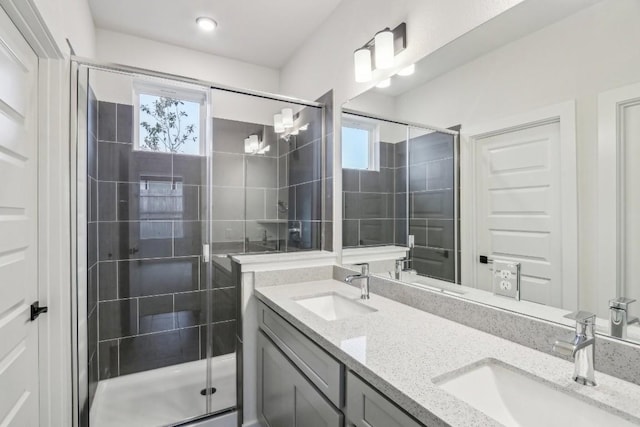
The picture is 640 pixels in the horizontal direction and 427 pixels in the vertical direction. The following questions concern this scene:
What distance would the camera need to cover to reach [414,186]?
5.29 ft

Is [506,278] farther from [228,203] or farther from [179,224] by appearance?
[179,224]

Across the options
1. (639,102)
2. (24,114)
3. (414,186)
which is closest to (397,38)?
(414,186)

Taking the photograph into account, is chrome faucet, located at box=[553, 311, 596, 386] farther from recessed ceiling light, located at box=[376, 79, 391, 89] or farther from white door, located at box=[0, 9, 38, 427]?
white door, located at box=[0, 9, 38, 427]

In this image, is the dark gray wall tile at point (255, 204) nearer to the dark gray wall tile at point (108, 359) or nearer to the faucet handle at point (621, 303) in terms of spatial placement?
the dark gray wall tile at point (108, 359)

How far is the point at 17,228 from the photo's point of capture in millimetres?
1189

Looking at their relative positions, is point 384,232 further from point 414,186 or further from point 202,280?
point 202,280

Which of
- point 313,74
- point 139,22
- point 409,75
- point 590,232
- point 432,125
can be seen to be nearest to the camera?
point 590,232

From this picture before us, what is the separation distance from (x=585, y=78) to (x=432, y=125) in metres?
0.58

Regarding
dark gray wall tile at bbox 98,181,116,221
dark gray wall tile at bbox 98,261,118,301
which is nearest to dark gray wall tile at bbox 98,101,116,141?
dark gray wall tile at bbox 98,181,116,221

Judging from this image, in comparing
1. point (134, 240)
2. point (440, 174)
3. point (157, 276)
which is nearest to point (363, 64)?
point (440, 174)

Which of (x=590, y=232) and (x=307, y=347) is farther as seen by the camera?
(x=307, y=347)

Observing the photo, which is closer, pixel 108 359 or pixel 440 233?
pixel 440 233

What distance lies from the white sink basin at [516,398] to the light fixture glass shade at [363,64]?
1495mm

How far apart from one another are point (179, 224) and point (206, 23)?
1.50 metres
